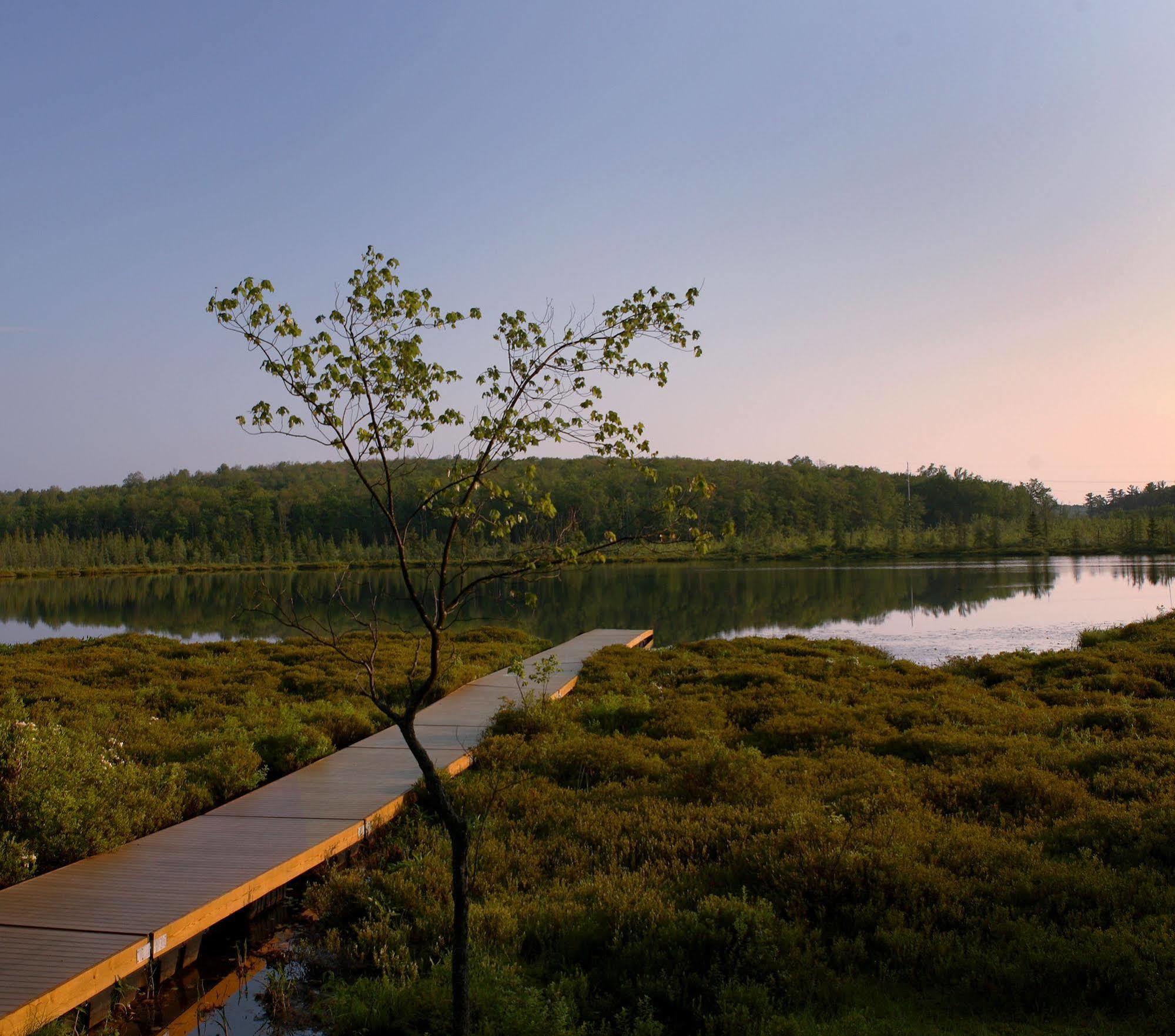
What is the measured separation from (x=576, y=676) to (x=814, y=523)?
83.5 m

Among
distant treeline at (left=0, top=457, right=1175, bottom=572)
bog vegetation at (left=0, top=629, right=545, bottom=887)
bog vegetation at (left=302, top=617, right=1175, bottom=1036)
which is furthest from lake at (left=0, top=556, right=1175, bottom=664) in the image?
distant treeline at (left=0, top=457, right=1175, bottom=572)

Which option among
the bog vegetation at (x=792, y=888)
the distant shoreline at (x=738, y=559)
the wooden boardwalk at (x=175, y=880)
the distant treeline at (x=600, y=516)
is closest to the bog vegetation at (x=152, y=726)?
the wooden boardwalk at (x=175, y=880)

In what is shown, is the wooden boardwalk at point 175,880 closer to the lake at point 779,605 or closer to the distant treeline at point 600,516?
the lake at point 779,605

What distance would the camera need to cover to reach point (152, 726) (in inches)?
352

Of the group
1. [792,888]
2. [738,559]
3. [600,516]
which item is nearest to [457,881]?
[792,888]

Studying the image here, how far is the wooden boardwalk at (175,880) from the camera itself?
4.03 meters

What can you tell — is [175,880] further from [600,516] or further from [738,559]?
[600,516]

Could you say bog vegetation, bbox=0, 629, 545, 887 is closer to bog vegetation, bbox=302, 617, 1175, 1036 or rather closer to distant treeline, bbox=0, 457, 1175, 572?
bog vegetation, bbox=302, 617, 1175, 1036

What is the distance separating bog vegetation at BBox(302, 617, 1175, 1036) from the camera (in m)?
3.91

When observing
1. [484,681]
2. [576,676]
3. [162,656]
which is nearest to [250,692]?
[484,681]

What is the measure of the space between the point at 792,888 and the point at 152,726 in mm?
6906

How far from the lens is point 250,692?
36.9ft

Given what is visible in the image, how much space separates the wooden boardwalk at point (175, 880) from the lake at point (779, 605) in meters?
1.88

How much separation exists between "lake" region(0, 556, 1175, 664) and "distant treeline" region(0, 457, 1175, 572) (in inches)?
415
